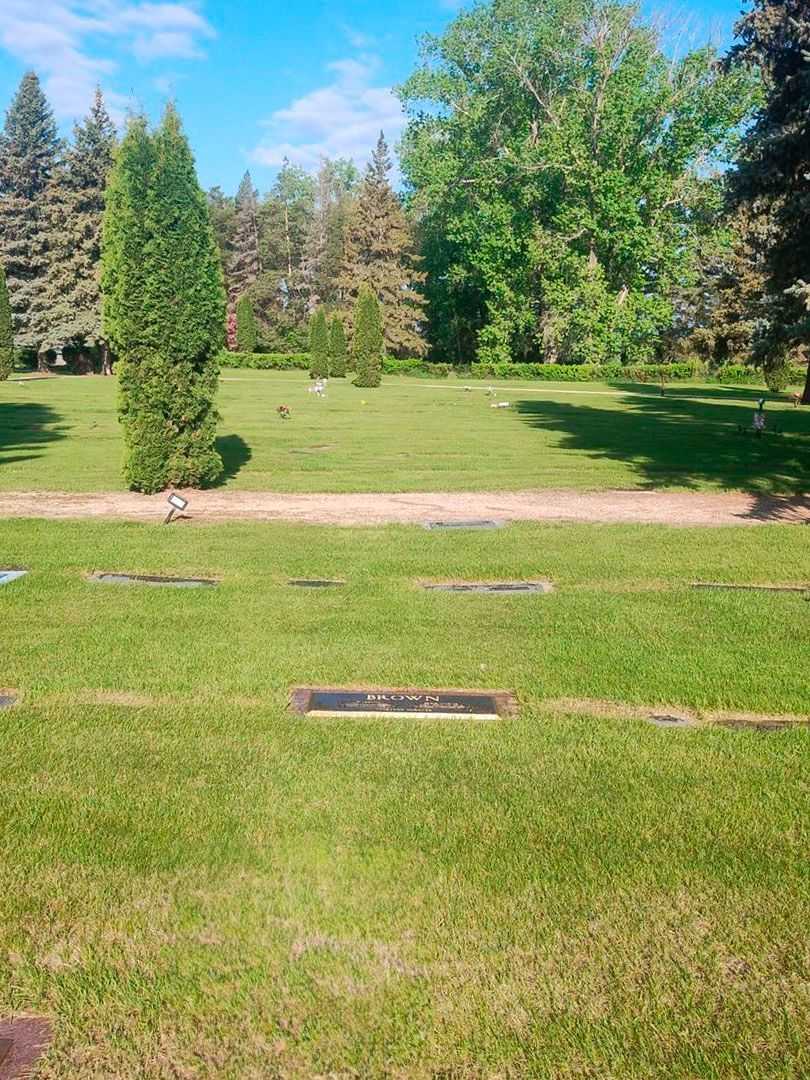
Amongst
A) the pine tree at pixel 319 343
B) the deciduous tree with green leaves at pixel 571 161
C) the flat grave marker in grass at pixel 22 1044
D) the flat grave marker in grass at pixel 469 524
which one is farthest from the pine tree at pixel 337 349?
the flat grave marker in grass at pixel 22 1044

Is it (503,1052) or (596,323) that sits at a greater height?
(596,323)

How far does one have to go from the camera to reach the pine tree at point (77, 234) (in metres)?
48.5

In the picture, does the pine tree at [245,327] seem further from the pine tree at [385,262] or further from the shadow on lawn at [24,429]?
the shadow on lawn at [24,429]

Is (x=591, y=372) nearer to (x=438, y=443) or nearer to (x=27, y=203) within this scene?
(x=438, y=443)

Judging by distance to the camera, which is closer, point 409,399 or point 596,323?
point 409,399

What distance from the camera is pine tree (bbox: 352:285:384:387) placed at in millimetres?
A: 42500

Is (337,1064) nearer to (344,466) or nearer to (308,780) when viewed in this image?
(308,780)

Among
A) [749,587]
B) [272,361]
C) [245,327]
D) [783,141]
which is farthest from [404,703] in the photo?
[245,327]

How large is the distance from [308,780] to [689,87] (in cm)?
4943

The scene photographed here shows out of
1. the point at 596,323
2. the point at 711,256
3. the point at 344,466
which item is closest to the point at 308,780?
the point at 344,466

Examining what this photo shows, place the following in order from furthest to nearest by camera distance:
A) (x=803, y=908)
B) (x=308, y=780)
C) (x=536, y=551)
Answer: (x=536, y=551), (x=308, y=780), (x=803, y=908)

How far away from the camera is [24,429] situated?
875 inches

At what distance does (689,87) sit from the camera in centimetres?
4516

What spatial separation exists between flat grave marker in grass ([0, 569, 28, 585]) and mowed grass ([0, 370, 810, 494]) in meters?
5.37
